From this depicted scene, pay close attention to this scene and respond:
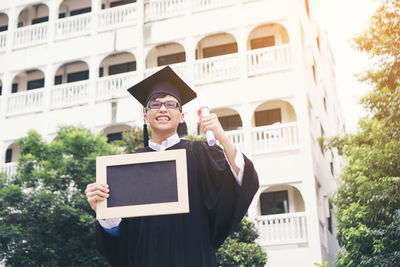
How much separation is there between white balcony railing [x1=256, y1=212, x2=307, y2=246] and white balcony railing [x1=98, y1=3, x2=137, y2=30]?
37.2 feet

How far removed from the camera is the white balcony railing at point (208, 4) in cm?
2579

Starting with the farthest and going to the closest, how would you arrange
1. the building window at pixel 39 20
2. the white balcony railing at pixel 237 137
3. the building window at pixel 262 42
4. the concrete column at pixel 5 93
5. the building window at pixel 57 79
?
the building window at pixel 39 20, the building window at pixel 57 79, the concrete column at pixel 5 93, the building window at pixel 262 42, the white balcony railing at pixel 237 137

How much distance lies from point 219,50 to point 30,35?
9.32m

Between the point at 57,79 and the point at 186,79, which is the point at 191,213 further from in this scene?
the point at 57,79

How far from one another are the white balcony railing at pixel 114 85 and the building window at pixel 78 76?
99.5 inches

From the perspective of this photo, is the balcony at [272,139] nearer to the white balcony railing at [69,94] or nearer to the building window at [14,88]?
the white balcony railing at [69,94]

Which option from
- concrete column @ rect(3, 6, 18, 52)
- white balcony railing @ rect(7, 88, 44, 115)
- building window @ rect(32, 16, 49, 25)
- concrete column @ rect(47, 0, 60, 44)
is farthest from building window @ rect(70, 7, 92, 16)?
white balcony railing @ rect(7, 88, 44, 115)

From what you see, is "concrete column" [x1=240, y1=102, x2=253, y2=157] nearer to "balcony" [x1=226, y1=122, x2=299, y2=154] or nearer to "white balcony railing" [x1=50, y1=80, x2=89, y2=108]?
"balcony" [x1=226, y1=122, x2=299, y2=154]

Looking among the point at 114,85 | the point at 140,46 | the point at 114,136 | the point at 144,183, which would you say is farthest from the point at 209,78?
the point at 144,183

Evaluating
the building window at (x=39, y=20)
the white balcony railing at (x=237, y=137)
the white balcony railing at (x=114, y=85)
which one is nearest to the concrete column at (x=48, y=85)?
the white balcony railing at (x=114, y=85)

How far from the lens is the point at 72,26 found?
28844 mm

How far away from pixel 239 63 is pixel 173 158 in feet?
68.0

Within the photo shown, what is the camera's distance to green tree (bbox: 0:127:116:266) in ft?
50.5

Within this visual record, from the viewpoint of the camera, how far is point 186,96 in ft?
17.6
